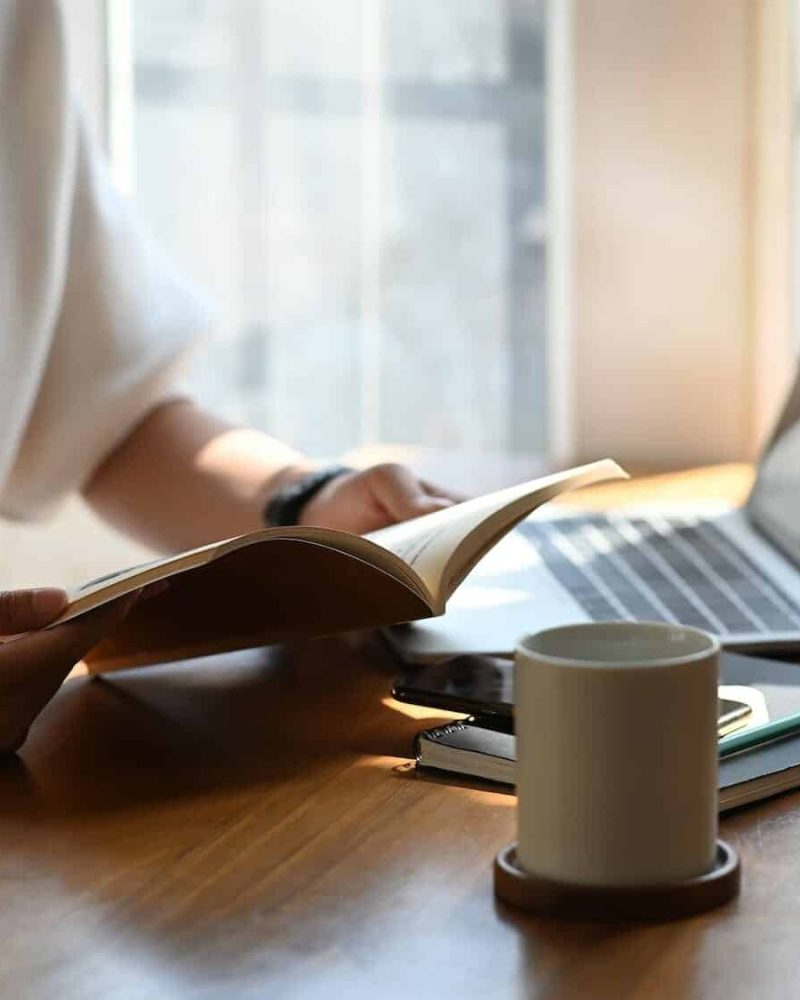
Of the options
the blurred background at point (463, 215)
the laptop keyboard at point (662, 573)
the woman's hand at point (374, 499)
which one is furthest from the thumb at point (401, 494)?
the blurred background at point (463, 215)

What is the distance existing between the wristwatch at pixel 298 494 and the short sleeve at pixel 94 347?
0.20 meters

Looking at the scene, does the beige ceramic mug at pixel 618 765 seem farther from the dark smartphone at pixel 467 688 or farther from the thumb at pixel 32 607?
the thumb at pixel 32 607

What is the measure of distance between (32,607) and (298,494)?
16.1 inches

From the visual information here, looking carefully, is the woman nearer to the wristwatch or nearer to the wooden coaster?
the wristwatch

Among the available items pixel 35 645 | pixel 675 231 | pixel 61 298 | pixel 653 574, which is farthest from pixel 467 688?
pixel 675 231

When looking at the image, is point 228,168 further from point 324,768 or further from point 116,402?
point 324,768

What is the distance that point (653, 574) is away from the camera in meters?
1.04

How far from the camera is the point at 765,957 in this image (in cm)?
47

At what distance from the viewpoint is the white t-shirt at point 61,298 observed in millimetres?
1171

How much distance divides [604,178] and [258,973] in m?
1.59

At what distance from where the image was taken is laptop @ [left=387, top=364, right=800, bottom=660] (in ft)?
2.88

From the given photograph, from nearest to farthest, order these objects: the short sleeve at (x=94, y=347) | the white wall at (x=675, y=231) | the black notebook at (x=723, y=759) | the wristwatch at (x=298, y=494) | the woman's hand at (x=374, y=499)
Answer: the black notebook at (x=723, y=759) → the woman's hand at (x=374, y=499) → the wristwatch at (x=298, y=494) → the short sleeve at (x=94, y=347) → the white wall at (x=675, y=231)

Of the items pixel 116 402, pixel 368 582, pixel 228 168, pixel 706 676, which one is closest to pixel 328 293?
pixel 228 168

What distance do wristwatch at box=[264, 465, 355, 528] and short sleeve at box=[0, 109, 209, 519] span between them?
198mm
